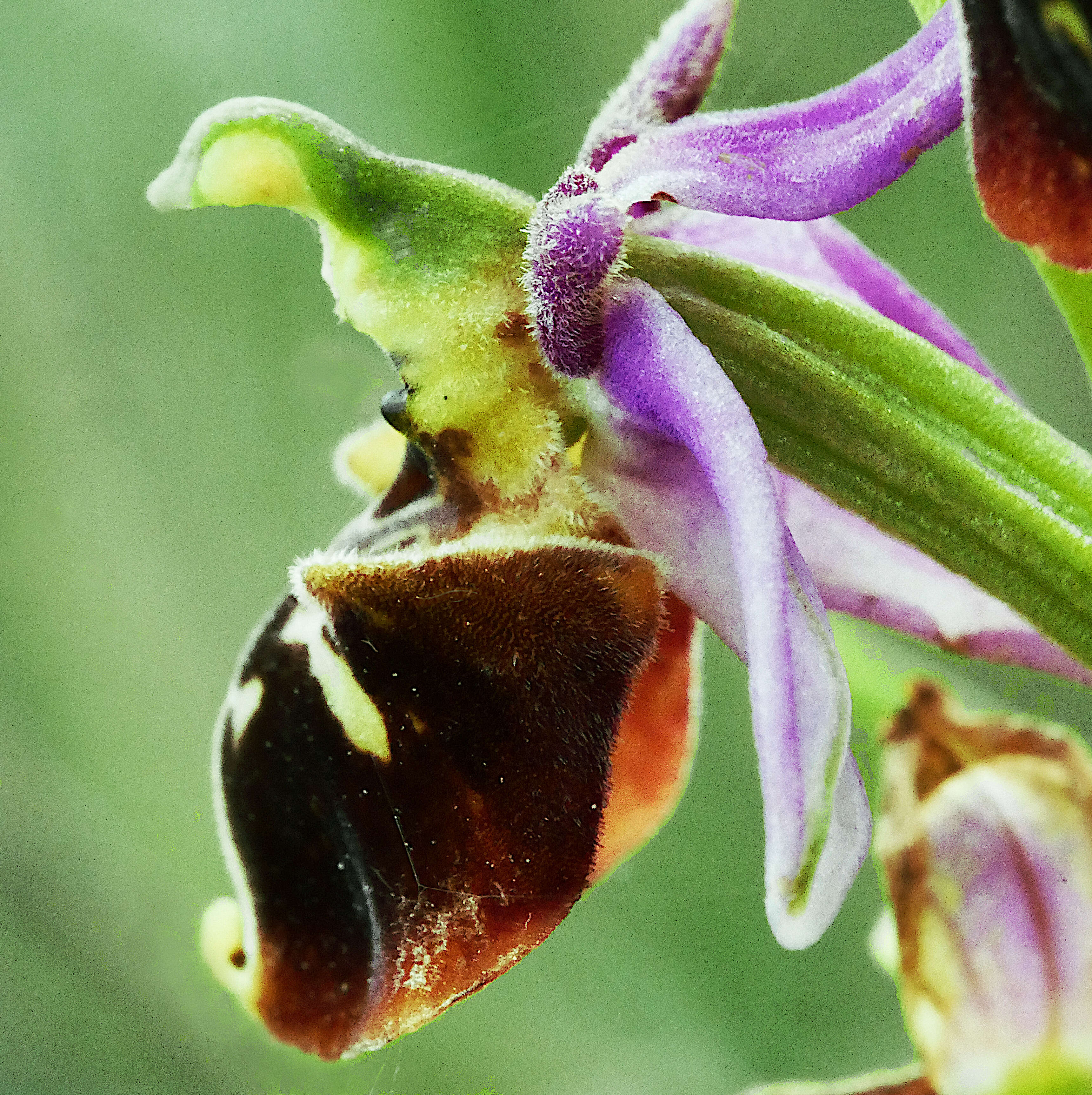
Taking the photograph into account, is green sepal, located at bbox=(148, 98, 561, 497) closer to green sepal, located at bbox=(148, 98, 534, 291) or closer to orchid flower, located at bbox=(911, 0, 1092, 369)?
green sepal, located at bbox=(148, 98, 534, 291)

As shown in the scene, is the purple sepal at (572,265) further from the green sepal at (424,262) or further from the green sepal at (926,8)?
the green sepal at (926,8)

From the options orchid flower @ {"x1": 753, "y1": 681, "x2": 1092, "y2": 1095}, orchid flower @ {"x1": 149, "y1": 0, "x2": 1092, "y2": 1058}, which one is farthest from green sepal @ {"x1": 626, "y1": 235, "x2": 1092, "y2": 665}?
orchid flower @ {"x1": 753, "y1": 681, "x2": 1092, "y2": 1095}

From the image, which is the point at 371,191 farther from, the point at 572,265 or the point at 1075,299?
the point at 1075,299

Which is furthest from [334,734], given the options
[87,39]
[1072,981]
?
[87,39]

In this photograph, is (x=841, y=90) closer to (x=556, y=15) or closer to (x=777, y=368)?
(x=777, y=368)

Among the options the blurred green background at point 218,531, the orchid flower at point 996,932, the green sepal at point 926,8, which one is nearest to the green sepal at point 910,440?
the green sepal at point 926,8
